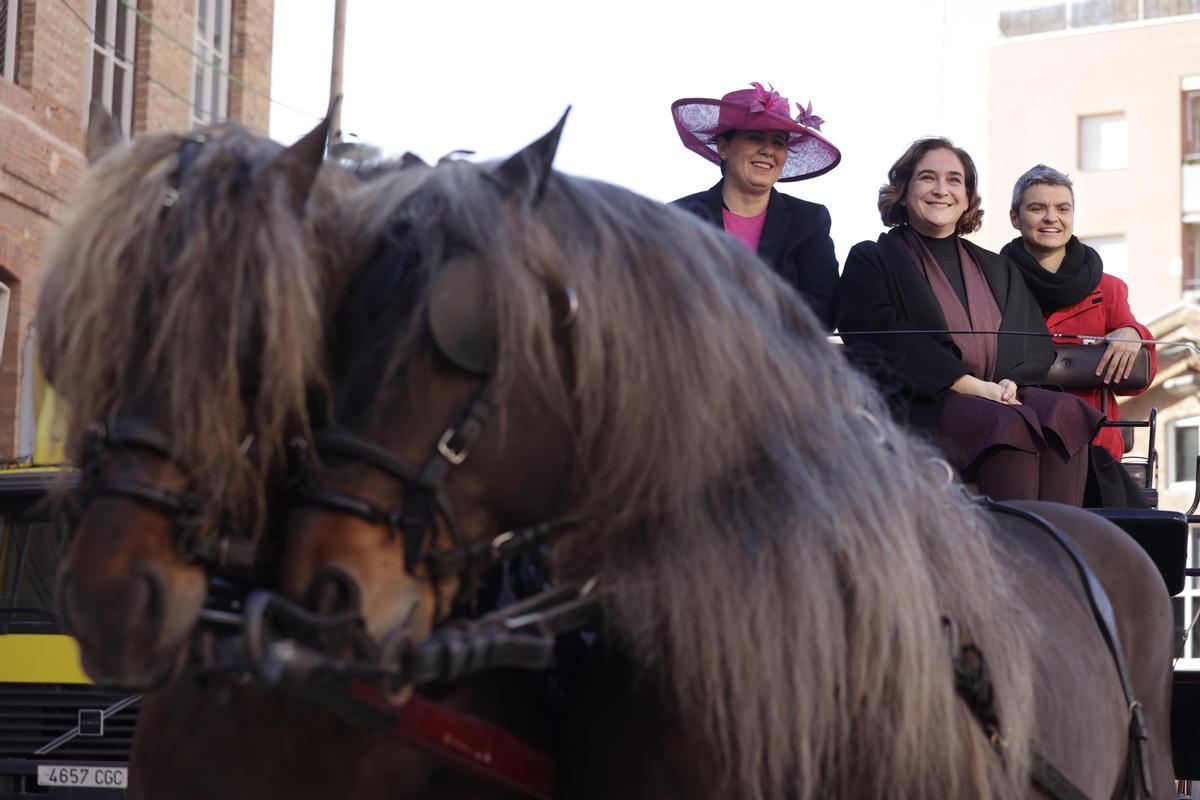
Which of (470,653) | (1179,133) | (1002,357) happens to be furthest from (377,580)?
(1179,133)

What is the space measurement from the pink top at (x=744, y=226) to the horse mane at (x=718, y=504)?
5.35 feet

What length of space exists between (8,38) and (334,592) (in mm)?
12782

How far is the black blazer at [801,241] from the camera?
4238 mm

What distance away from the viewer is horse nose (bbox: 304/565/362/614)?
211 cm

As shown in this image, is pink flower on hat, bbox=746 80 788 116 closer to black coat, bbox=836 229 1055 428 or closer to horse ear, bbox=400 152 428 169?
black coat, bbox=836 229 1055 428

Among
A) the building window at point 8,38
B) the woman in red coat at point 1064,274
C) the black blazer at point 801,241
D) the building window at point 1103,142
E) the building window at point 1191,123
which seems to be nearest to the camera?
the black blazer at point 801,241

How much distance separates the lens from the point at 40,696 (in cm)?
764

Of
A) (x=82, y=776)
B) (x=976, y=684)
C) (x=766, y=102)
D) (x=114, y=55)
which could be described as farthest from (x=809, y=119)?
(x=114, y=55)

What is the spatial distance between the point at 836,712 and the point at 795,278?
6.59 ft

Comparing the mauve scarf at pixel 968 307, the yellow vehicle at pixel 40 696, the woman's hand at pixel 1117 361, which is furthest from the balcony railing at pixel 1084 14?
the mauve scarf at pixel 968 307

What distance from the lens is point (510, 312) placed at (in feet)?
7.38

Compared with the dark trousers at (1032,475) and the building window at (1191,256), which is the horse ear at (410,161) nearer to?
the dark trousers at (1032,475)

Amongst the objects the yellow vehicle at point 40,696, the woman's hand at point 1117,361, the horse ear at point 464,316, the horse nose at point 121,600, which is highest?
the woman's hand at point 1117,361

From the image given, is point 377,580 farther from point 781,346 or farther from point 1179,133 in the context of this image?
point 1179,133
